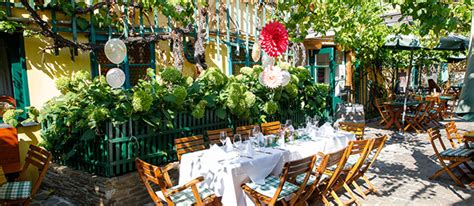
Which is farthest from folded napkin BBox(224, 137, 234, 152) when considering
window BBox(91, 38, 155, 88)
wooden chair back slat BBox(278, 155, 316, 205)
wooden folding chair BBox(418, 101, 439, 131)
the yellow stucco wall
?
wooden folding chair BBox(418, 101, 439, 131)

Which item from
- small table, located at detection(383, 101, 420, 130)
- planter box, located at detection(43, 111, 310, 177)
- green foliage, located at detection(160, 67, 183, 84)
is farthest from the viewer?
small table, located at detection(383, 101, 420, 130)

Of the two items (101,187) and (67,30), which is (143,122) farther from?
A: (67,30)

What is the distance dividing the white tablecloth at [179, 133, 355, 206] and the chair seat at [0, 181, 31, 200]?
184cm

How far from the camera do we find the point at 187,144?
4.68 meters

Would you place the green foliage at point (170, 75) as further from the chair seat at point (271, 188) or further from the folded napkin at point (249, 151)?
the chair seat at point (271, 188)

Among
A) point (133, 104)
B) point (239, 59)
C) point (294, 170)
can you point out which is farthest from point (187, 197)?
point (239, 59)

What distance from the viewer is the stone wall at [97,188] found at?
4.45m

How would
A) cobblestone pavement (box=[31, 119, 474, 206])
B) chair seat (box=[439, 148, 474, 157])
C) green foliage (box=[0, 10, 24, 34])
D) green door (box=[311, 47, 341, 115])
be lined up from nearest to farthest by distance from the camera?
cobblestone pavement (box=[31, 119, 474, 206]) < green foliage (box=[0, 10, 24, 34]) < chair seat (box=[439, 148, 474, 157]) < green door (box=[311, 47, 341, 115])

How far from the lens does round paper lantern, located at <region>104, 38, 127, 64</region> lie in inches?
168

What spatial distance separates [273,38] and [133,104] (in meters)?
2.11

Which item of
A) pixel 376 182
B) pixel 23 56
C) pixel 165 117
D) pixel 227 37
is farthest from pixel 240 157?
pixel 227 37

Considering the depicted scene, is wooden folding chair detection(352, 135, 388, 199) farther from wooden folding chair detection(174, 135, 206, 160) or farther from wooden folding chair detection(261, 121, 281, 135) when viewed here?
wooden folding chair detection(174, 135, 206, 160)

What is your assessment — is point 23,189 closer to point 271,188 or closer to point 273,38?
point 271,188

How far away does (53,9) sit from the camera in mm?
5340
